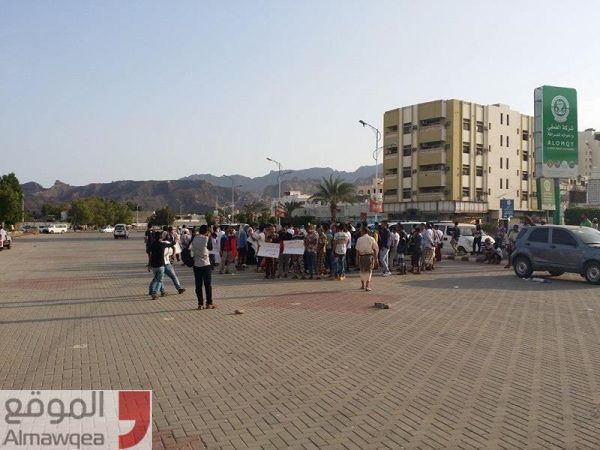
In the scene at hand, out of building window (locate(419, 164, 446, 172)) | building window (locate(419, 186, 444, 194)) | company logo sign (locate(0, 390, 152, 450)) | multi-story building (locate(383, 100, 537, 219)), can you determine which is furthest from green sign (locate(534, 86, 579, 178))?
building window (locate(419, 186, 444, 194))

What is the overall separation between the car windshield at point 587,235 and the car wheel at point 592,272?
2.60ft

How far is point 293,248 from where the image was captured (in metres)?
20.1

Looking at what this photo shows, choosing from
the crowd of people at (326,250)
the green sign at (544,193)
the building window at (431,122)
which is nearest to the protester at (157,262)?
the crowd of people at (326,250)

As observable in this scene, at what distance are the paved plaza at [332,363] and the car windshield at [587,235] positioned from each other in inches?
120

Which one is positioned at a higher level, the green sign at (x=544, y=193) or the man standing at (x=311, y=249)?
the green sign at (x=544, y=193)

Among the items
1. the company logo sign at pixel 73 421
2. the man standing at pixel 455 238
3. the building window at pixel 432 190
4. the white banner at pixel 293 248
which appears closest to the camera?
the company logo sign at pixel 73 421

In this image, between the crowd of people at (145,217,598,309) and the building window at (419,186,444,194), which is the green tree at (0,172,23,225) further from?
the crowd of people at (145,217,598,309)

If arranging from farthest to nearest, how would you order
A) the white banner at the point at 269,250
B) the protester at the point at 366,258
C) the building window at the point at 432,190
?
the building window at the point at 432,190, the white banner at the point at 269,250, the protester at the point at 366,258

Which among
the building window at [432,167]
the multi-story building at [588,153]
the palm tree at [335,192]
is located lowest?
the palm tree at [335,192]

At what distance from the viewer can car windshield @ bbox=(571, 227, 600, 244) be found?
18109 millimetres

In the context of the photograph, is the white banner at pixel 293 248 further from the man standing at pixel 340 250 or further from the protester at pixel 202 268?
the protester at pixel 202 268

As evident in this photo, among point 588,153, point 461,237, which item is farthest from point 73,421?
point 588,153

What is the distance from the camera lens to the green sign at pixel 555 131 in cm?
2780

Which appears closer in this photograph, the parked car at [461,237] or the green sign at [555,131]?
the green sign at [555,131]
